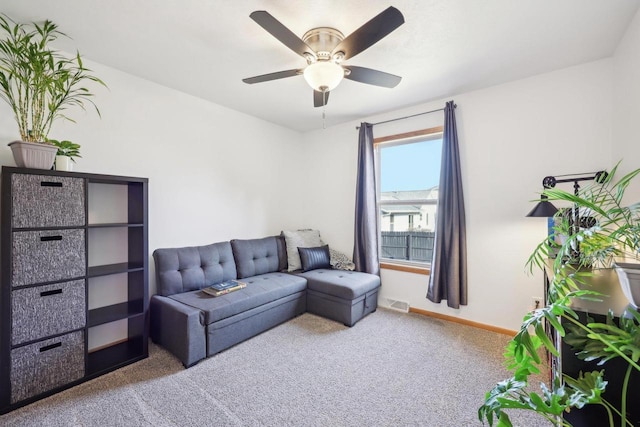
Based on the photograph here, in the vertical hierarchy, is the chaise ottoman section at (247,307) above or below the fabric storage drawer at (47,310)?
below

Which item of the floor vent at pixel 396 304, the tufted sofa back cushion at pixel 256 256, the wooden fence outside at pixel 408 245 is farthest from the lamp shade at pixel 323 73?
the floor vent at pixel 396 304

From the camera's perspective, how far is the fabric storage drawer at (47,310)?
1.69 metres

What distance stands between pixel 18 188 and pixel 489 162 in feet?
12.7

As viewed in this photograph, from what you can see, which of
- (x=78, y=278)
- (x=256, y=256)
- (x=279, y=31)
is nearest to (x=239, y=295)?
(x=256, y=256)

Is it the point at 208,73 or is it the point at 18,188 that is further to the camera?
the point at 208,73

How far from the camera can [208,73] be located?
8.11 feet

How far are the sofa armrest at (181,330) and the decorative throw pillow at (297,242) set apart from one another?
1500 millimetres

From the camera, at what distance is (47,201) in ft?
5.92

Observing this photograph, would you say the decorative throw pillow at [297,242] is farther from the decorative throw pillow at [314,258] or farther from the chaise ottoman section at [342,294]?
the chaise ottoman section at [342,294]

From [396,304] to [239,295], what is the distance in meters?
1.97

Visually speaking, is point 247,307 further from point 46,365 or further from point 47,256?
point 47,256

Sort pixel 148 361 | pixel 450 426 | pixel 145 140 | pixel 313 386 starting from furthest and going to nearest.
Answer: pixel 145 140 < pixel 148 361 < pixel 313 386 < pixel 450 426

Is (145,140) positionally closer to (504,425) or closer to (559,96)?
(504,425)

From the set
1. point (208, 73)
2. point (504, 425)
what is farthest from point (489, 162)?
point (208, 73)
